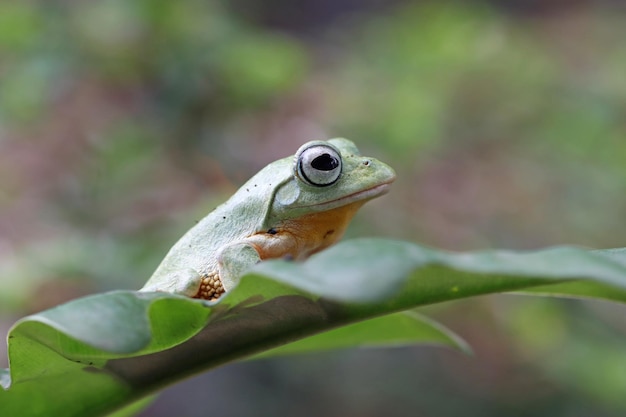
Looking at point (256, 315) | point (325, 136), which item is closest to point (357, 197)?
point (256, 315)

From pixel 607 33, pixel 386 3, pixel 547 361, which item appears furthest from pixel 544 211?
pixel 386 3

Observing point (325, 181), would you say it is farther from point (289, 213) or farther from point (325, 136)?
point (325, 136)

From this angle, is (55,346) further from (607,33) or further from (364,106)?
(607,33)

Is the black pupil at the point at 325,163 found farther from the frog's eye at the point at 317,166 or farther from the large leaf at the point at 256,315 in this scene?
the large leaf at the point at 256,315

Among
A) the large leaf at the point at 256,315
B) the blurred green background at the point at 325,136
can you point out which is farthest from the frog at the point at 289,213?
the blurred green background at the point at 325,136

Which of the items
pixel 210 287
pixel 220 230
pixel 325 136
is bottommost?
pixel 210 287

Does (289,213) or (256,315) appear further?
(289,213)

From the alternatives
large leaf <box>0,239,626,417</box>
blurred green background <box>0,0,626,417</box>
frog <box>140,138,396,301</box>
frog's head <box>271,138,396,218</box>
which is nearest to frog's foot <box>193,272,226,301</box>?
frog <box>140,138,396,301</box>
